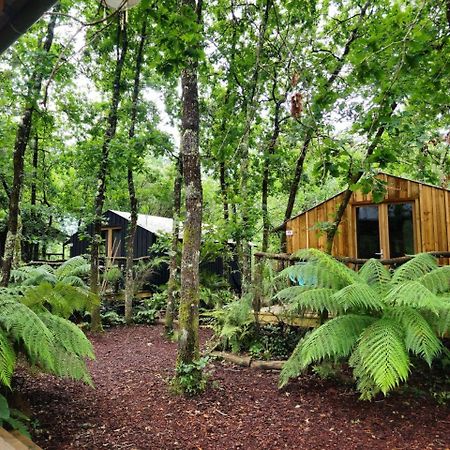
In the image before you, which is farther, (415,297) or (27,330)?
(415,297)

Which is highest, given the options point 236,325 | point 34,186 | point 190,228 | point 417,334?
point 34,186

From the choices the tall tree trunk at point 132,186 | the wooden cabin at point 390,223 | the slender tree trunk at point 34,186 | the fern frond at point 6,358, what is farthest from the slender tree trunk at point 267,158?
the slender tree trunk at point 34,186

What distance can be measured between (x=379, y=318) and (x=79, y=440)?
8.62ft

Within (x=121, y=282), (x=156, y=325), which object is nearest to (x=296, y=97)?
(x=156, y=325)

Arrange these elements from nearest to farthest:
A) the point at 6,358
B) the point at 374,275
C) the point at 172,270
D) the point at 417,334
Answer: the point at 6,358
the point at 417,334
the point at 374,275
the point at 172,270

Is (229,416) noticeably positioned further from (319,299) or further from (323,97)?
(323,97)

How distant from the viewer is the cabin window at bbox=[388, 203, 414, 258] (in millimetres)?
7551

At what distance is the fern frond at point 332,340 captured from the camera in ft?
9.90

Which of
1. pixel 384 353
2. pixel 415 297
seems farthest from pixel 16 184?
pixel 415 297

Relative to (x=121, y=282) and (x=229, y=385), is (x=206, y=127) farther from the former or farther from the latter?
(x=229, y=385)

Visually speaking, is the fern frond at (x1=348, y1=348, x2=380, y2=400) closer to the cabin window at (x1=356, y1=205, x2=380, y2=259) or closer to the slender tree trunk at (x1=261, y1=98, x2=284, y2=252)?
the slender tree trunk at (x1=261, y1=98, x2=284, y2=252)

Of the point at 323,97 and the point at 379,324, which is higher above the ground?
the point at 323,97

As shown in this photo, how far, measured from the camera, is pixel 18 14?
1.29 metres

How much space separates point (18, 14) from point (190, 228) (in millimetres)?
2594
